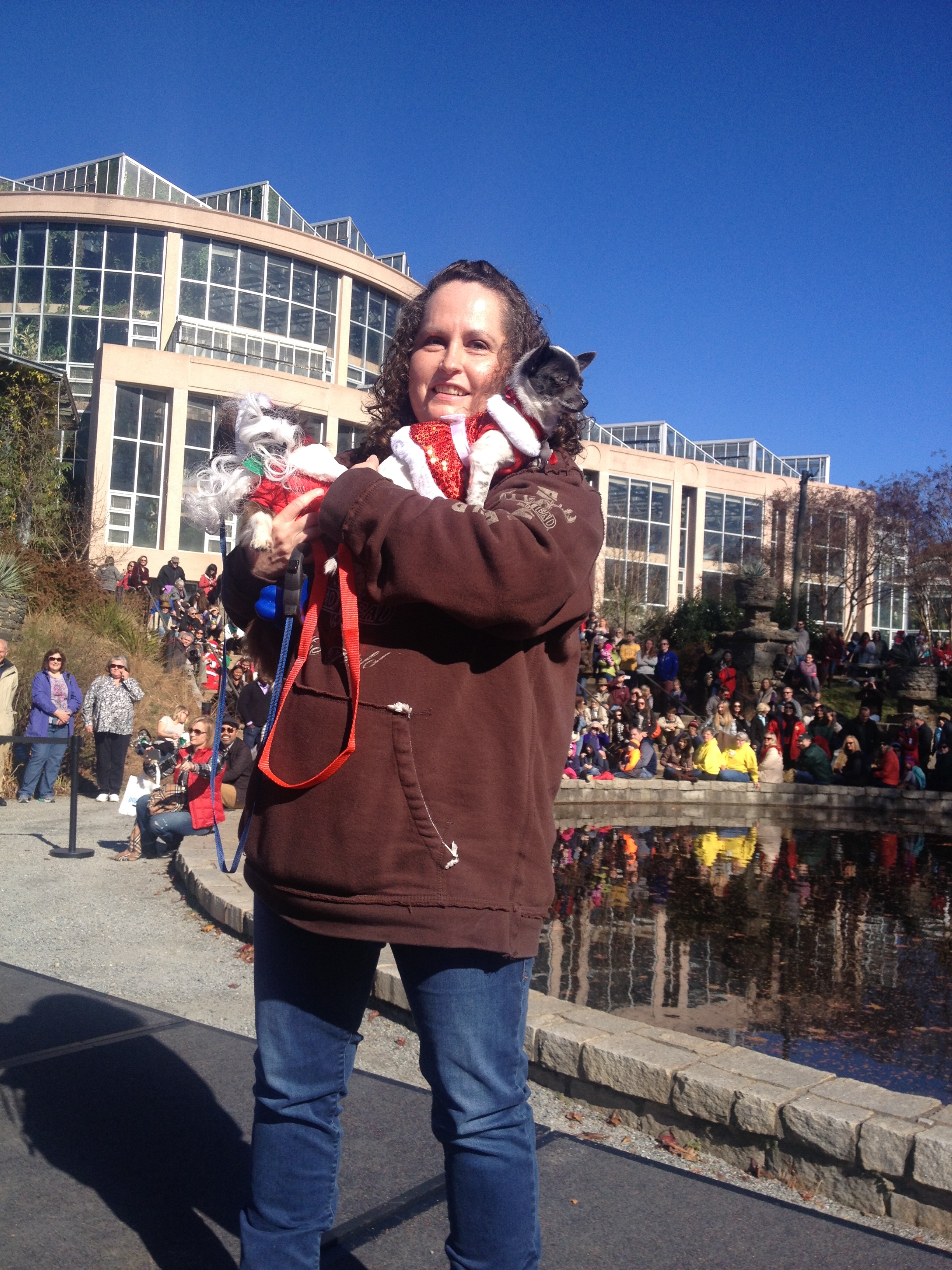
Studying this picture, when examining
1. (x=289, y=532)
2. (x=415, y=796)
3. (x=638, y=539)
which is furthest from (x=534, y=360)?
(x=638, y=539)

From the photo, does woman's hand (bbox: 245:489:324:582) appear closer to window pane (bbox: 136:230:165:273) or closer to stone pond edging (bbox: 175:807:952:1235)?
stone pond edging (bbox: 175:807:952:1235)

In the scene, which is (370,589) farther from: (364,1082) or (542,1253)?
(364,1082)

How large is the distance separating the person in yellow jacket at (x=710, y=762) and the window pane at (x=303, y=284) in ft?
96.7

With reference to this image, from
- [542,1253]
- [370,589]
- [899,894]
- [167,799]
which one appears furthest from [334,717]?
[899,894]

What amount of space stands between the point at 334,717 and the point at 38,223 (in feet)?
142

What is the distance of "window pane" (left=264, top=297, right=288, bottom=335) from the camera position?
133 feet

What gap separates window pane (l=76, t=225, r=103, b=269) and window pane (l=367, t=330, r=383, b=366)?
10263 millimetres

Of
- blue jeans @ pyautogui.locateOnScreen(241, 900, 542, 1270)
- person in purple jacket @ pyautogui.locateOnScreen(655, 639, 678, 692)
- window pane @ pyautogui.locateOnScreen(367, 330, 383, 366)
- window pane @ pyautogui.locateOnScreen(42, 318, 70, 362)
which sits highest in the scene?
window pane @ pyautogui.locateOnScreen(367, 330, 383, 366)

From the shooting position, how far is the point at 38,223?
39281 millimetres

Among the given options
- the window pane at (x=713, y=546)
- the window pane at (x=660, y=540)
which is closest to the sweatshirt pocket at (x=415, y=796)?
the window pane at (x=660, y=540)

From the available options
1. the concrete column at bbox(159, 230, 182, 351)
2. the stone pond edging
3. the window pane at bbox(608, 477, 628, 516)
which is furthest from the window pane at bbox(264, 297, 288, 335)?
the stone pond edging

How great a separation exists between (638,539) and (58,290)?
27.1 m

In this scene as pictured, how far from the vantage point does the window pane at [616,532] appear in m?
48.7

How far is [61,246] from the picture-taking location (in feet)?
129
